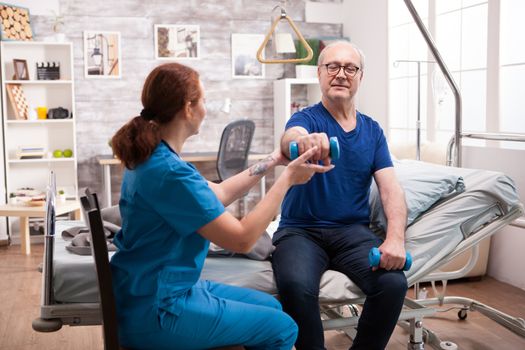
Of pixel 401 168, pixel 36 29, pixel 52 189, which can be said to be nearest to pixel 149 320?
pixel 52 189

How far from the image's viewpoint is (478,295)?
3.47 meters

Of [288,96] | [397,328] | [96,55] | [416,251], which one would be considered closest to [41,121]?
[96,55]

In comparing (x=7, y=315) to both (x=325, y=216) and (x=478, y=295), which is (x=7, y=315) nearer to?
(x=325, y=216)

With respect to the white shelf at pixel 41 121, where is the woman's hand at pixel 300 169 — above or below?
below

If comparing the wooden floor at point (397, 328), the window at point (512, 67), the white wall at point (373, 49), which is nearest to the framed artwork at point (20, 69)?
the wooden floor at point (397, 328)

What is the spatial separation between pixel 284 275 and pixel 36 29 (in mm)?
4054

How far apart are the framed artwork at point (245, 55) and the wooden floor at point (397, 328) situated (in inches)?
109

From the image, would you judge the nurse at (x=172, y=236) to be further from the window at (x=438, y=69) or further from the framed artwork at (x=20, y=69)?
the framed artwork at (x=20, y=69)

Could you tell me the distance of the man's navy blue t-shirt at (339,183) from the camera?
91.5 inches

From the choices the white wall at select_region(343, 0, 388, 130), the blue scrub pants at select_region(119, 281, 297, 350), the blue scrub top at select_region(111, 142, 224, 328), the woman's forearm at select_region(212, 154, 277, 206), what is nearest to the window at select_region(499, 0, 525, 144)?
the white wall at select_region(343, 0, 388, 130)

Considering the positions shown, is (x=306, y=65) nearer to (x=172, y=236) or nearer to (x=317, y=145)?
(x=317, y=145)

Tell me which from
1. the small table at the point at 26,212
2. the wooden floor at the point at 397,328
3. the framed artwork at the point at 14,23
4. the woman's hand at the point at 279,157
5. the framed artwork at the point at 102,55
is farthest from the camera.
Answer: the framed artwork at the point at 102,55

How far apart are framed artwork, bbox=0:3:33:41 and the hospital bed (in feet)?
9.57

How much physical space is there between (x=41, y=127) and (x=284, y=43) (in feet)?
6.99
